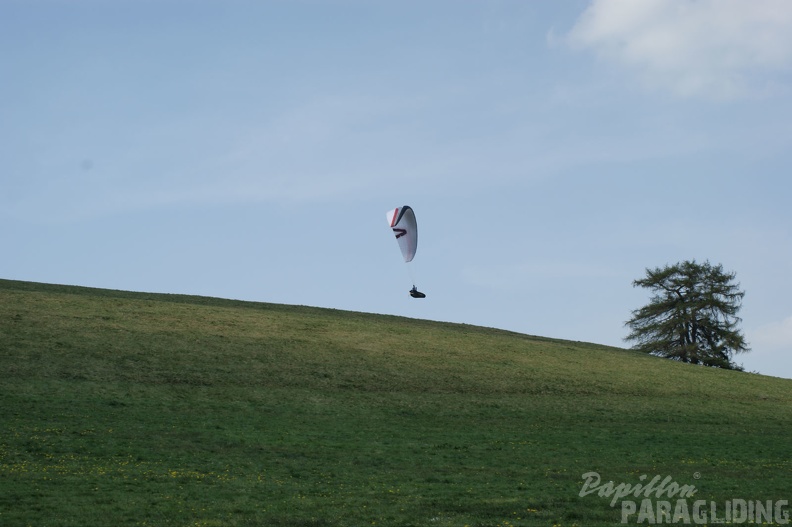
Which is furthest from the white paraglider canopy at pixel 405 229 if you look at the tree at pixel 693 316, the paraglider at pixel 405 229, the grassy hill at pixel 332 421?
the tree at pixel 693 316

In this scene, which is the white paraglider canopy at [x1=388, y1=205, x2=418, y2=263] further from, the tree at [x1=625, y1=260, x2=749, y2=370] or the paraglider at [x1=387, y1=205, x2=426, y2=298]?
the tree at [x1=625, y1=260, x2=749, y2=370]

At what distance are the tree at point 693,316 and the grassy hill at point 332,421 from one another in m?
19.1

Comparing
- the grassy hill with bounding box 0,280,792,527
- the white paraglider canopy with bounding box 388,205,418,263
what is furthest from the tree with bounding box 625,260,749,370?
the white paraglider canopy with bounding box 388,205,418,263

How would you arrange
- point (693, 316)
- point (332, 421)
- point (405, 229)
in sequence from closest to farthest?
point (332, 421) < point (405, 229) < point (693, 316)

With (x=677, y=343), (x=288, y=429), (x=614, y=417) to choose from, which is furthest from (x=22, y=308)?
(x=677, y=343)

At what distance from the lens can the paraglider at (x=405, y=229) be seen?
144 ft

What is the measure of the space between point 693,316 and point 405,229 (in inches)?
1790

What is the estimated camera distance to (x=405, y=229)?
4412 cm

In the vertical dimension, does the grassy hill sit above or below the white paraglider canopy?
below

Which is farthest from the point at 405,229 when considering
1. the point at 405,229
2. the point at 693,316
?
the point at 693,316

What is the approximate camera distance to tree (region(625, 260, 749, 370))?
79812mm

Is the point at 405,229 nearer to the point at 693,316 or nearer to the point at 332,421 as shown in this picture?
the point at 332,421

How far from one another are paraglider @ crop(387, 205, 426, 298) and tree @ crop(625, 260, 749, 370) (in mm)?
43876

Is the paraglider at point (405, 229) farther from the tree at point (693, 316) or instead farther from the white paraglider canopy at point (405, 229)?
the tree at point (693, 316)
